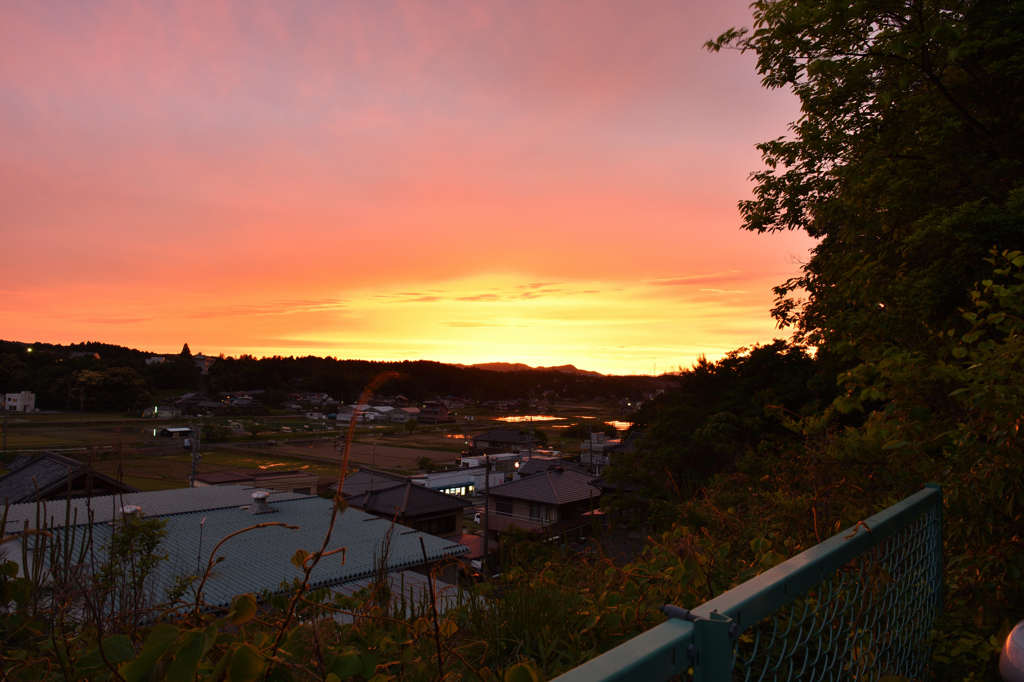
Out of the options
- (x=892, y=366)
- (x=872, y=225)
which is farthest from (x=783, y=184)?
(x=892, y=366)

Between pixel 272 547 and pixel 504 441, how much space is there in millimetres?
36836

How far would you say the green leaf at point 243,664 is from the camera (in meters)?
0.84

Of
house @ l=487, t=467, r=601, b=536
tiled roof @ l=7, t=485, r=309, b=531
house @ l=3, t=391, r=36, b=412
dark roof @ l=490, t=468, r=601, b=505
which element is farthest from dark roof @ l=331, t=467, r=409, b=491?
house @ l=3, t=391, r=36, b=412

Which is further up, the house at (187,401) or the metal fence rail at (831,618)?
the metal fence rail at (831,618)

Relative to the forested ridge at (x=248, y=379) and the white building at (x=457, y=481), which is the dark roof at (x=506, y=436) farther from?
the white building at (x=457, y=481)

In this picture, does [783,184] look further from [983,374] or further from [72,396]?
[72,396]

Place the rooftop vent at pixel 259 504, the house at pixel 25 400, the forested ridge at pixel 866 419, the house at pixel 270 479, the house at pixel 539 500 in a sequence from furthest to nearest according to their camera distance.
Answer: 1. the house at pixel 25 400
2. the house at pixel 270 479
3. the house at pixel 539 500
4. the rooftop vent at pixel 259 504
5. the forested ridge at pixel 866 419

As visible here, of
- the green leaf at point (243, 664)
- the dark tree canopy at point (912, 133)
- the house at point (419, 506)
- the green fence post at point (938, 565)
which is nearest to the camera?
the green leaf at point (243, 664)

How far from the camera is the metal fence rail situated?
0.74m

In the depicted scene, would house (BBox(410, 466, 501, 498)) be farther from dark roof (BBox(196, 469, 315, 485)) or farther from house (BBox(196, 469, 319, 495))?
dark roof (BBox(196, 469, 315, 485))

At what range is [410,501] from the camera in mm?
16766

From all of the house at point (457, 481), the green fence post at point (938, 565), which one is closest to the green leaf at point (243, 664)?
the green fence post at point (938, 565)

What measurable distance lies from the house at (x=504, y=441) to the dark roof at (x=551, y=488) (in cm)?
2214

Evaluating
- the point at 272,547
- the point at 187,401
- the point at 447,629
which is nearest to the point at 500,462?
the point at 272,547
